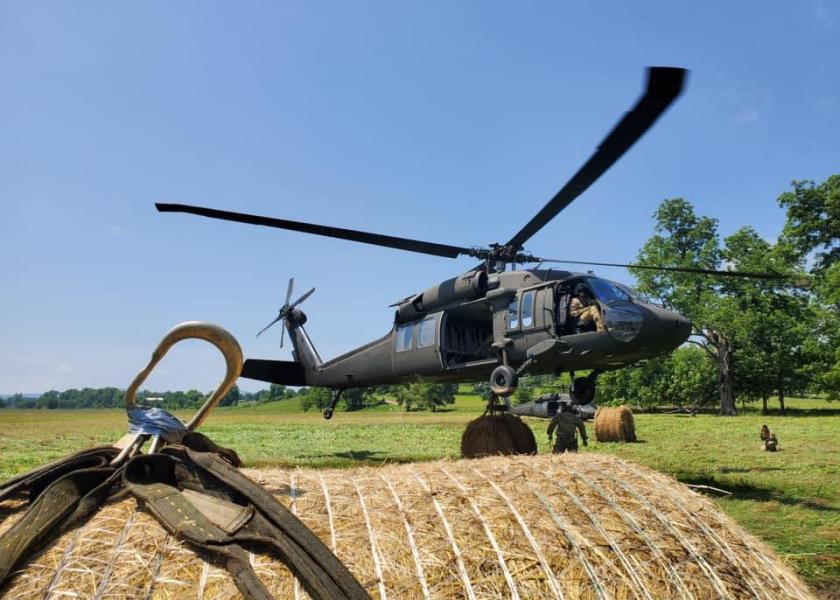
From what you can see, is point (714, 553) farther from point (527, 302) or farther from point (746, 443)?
point (746, 443)

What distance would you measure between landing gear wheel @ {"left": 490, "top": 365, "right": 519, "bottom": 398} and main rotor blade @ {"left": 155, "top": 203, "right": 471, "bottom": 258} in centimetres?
313

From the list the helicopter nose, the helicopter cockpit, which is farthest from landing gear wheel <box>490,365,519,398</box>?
the helicopter nose

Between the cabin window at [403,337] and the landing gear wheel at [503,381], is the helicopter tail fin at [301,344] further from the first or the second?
the landing gear wheel at [503,381]

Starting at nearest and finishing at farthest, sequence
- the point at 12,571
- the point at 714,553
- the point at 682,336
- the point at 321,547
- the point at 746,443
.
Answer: the point at 12,571 → the point at 321,547 → the point at 714,553 → the point at 682,336 → the point at 746,443

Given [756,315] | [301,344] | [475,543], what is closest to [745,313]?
[756,315]

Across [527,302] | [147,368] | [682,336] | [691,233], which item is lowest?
[147,368]

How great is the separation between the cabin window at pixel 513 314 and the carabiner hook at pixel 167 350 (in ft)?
31.8

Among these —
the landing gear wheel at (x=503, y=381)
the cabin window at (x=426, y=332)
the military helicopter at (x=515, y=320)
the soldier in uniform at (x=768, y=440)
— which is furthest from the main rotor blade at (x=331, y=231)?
the soldier in uniform at (x=768, y=440)

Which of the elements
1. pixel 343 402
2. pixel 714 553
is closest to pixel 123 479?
pixel 714 553

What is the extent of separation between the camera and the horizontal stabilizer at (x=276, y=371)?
19203 mm

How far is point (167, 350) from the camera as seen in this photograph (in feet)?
10.4

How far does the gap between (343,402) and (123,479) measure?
7377 cm

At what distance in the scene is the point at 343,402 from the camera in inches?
2948

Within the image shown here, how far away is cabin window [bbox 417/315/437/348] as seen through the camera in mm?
13844
